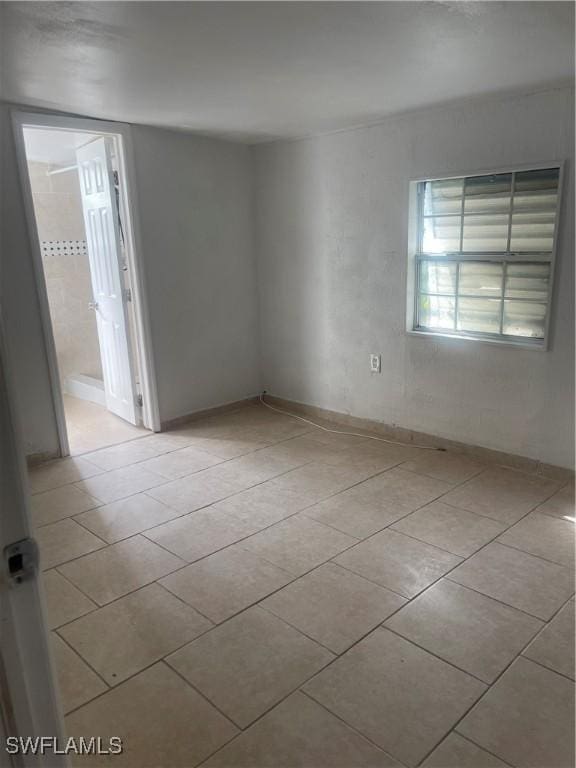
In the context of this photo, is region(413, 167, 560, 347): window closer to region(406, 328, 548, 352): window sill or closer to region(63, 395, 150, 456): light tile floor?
region(406, 328, 548, 352): window sill

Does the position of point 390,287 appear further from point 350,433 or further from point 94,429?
point 94,429

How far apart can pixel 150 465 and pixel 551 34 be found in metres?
3.18

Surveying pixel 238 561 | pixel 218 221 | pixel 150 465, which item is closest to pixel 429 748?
pixel 238 561

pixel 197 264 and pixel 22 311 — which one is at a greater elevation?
pixel 197 264

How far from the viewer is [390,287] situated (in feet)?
12.9

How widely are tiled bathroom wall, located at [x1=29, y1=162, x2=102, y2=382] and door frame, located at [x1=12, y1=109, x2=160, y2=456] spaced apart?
159cm

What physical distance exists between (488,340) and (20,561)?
3157 mm

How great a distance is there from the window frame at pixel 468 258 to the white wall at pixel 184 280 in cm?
158

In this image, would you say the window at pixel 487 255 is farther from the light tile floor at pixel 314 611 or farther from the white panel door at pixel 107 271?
the white panel door at pixel 107 271

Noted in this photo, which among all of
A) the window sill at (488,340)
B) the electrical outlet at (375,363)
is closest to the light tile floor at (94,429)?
the electrical outlet at (375,363)

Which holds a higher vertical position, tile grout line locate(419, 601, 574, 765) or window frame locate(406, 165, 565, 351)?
window frame locate(406, 165, 565, 351)

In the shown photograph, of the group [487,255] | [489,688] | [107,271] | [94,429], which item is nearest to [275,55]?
[487,255]

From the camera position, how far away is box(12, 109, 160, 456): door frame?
343 centimetres

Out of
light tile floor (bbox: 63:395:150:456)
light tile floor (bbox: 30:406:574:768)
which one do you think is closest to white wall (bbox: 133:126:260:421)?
light tile floor (bbox: 63:395:150:456)
